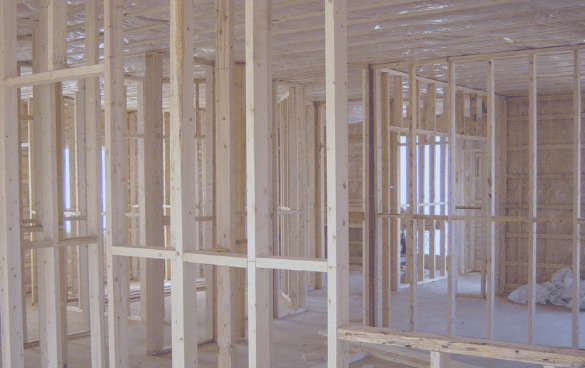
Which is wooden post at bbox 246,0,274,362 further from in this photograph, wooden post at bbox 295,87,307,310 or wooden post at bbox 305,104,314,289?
wooden post at bbox 305,104,314,289

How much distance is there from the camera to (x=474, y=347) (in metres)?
2.34

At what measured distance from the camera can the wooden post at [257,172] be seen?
2998 mm

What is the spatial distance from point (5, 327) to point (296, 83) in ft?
18.9

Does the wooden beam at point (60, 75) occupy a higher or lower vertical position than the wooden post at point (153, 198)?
higher

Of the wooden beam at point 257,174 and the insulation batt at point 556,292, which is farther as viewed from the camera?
the insulation batt at point 556,292

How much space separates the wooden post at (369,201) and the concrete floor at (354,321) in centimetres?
72

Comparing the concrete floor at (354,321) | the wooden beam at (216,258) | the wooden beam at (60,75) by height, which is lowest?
the concrete floor at (354,321)

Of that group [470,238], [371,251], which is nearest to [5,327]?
[371,251]

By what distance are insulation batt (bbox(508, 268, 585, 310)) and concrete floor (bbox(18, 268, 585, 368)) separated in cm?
17

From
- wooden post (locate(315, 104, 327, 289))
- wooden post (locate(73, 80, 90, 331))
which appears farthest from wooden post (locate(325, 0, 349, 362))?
wooden post (locate(315, 104, 327, 289))

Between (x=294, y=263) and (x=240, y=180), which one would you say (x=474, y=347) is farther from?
(x=240, y=180)

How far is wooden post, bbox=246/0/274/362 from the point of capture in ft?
9.84

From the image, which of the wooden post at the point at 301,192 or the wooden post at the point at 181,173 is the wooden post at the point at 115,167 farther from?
the wooden post at the point at 301,192

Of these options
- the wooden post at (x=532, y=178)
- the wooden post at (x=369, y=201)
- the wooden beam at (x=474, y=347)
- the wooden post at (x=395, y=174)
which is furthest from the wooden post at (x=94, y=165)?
the wooden post at (x=395, y=174)
